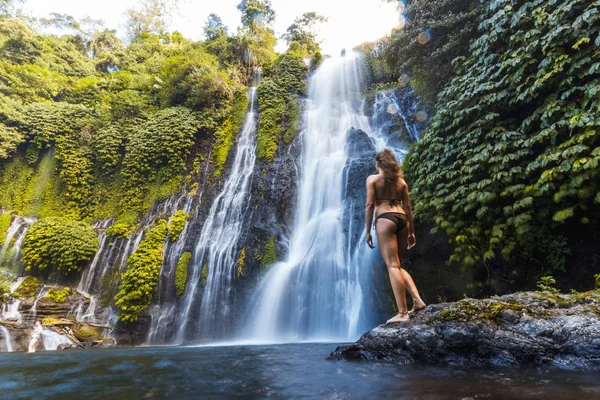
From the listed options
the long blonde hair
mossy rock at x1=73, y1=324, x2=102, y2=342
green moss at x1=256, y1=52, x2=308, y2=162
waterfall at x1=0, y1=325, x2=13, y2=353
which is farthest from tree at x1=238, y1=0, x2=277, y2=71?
the long blonde hair

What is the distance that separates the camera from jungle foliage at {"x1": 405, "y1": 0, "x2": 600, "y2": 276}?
457 cm

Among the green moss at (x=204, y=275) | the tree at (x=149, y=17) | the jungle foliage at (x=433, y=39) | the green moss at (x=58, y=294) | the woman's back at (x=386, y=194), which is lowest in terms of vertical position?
the green moss at (x=58, y=294)

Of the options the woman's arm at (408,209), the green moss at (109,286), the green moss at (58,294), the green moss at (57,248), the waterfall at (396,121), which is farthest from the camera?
the green moss at (57,248)

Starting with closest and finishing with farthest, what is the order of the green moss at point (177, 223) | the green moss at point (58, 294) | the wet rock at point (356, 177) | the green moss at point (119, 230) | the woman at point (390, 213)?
the woman at point (390, 213) < the wet rock at point (356, 177) < the green moss at point (58, 294) < the green moss at point (177, 223) < the green moss at point (119, 230)

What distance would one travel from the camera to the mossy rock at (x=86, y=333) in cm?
832

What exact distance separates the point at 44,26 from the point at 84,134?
23.1 meters

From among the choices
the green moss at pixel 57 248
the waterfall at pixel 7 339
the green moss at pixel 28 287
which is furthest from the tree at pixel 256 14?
the waterfall at pixel 7 339

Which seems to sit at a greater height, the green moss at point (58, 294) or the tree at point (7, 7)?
the tree at point (7, 7)

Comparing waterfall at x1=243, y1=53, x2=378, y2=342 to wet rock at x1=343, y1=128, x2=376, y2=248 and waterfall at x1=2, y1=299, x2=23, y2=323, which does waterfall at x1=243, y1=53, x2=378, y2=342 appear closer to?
wet rock at x1=343, y1=128, x2=376, y2=248

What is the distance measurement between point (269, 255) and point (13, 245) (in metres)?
10.5

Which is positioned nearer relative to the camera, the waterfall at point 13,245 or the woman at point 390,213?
the woman at point 390,213

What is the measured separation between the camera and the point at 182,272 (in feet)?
32.0

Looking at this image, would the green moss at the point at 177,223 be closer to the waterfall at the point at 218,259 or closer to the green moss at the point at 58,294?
the waterfall at the point at 218,259

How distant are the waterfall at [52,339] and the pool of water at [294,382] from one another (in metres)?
5.27
